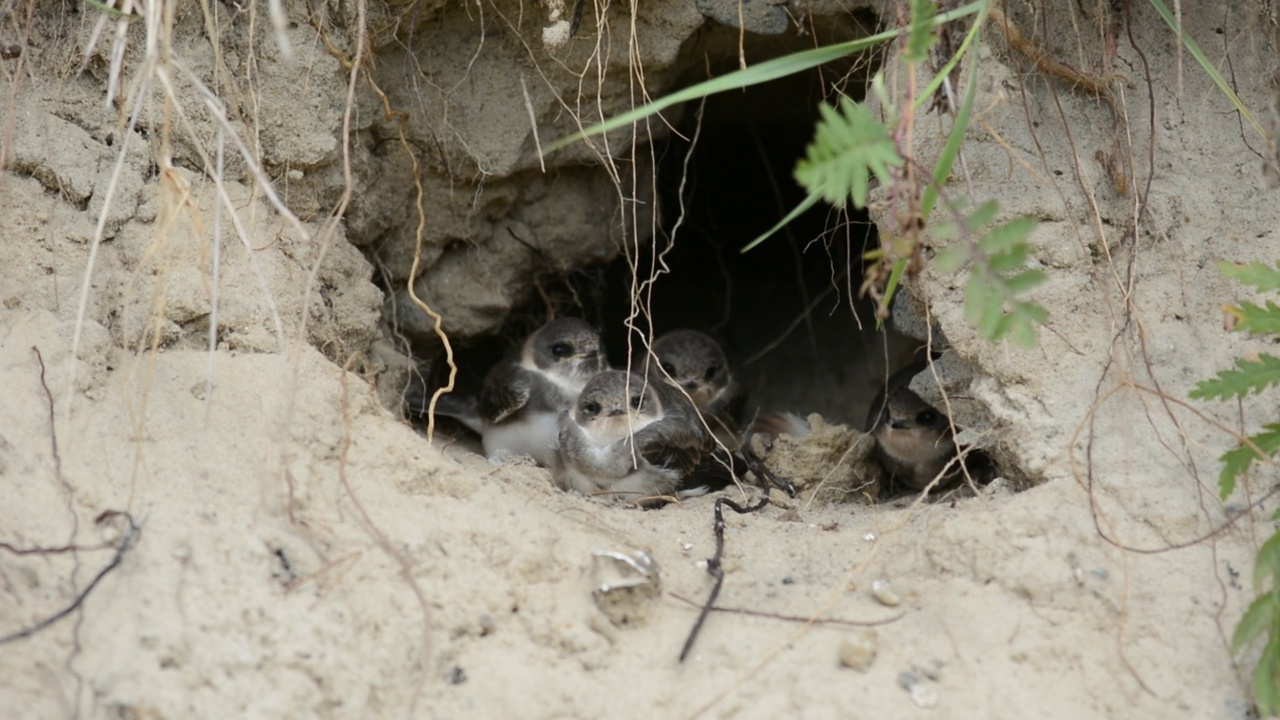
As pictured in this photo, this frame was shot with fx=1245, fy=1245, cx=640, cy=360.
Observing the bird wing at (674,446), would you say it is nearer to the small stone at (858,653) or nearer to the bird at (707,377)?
the bird at (707,377)

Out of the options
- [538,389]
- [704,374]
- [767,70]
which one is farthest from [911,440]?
[767,70]

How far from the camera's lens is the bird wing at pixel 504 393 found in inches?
207

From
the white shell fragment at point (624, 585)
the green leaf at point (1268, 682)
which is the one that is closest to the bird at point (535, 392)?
the white shell fragment at point (624, 585)

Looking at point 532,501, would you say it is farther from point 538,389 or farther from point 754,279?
point 754,279

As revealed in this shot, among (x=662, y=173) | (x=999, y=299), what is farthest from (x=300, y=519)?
(x=662, y=173)

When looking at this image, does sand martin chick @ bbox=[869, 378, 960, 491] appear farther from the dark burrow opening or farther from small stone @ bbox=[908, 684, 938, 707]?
small stone @ bbox=[908, 684, 938, 707]

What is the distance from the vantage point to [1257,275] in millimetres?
2855

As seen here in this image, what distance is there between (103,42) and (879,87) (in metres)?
2.35

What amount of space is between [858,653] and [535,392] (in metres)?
2.76

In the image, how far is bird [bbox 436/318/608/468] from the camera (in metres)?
5.25

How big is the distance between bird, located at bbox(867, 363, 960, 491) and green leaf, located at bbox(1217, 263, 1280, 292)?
1.87 metres

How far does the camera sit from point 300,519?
293 cm

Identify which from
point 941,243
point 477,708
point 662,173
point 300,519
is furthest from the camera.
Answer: point 662,173

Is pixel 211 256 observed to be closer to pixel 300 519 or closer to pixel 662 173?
pixel 300 519
